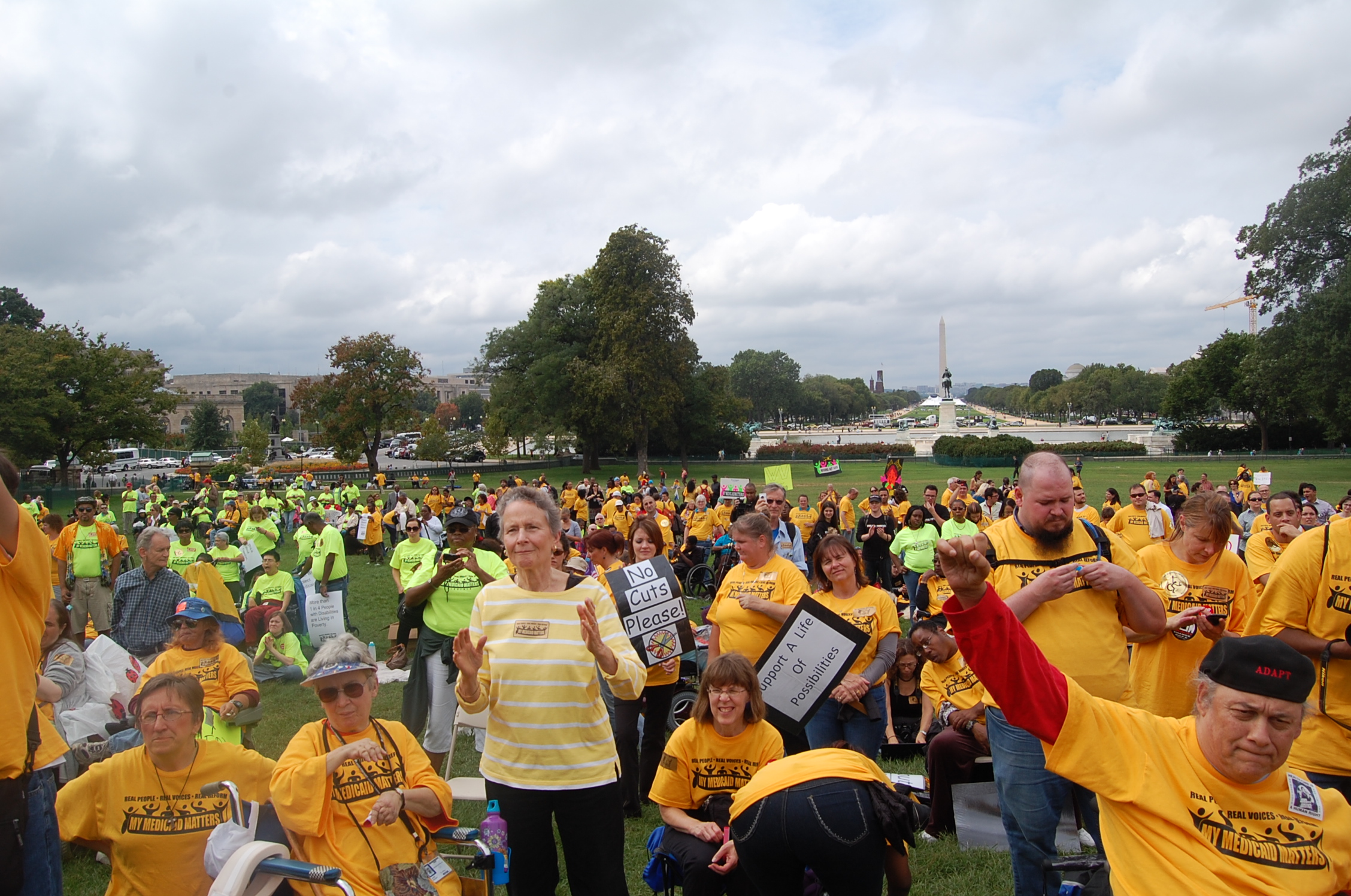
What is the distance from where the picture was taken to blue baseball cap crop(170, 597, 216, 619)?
4.82 m

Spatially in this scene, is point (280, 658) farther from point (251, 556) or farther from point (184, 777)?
point (184, 777)

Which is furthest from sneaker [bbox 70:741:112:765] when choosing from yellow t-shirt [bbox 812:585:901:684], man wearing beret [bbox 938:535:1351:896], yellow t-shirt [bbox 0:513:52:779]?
man wearing beret [bbox 938:535:1351:896]

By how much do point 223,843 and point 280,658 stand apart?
7.18 meters

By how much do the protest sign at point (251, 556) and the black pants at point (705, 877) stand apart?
10.5 meters

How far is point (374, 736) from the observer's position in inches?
132

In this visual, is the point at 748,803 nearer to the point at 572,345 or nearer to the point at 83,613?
the point at 83,613

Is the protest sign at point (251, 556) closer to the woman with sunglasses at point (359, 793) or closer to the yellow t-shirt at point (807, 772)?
the woman with sunglasses at point (359, 793)

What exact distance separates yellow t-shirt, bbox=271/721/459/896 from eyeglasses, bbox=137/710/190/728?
0.50 m

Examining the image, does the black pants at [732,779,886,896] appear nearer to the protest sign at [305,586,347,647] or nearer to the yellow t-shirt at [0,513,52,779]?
the yellow t-shirt at [0,513,52,779]

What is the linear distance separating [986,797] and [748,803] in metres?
3.37

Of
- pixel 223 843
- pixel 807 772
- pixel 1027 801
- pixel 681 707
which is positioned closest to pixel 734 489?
pixel 681 707

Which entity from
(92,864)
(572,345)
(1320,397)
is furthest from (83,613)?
(1320,397)

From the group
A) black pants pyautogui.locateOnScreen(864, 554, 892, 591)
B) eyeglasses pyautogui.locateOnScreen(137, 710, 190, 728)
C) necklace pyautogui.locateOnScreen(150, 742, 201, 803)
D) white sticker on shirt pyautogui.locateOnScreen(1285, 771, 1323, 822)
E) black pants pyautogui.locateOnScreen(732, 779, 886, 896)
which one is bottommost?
black pants pyautogui.locateOnScreen(864, 554, 892, 591)

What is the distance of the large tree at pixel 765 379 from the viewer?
390ft
